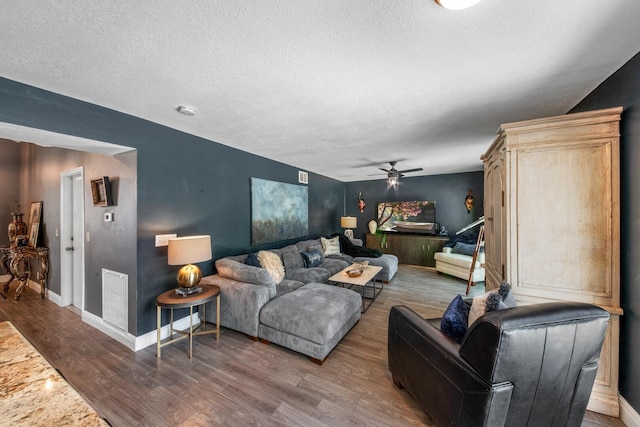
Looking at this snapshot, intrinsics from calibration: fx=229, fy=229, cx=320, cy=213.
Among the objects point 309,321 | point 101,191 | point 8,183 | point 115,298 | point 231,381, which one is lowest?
point 231,381

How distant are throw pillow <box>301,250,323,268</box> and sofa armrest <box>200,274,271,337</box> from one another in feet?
5.61

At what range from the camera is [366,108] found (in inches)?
86.4

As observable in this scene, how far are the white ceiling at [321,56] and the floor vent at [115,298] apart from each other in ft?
5.98

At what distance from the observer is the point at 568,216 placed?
1643 millimetres

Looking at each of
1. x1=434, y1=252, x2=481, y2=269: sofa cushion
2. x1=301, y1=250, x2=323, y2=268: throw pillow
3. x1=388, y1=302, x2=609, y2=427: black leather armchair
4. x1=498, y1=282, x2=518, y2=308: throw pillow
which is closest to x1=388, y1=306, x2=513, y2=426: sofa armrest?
x1=388, y1=302, x2=609, y2=427: black leather armchair

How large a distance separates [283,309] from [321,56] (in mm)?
2267

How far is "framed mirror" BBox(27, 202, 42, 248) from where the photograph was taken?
3889 mm

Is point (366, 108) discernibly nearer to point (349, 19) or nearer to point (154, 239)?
point (349, 19)

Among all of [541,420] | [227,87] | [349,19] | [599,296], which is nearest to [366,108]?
[349,19]

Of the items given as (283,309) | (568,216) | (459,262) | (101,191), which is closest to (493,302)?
(568,216)

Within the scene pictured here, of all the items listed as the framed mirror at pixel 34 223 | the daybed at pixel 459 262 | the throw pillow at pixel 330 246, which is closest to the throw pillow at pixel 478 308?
the daybed at pixel 459 262

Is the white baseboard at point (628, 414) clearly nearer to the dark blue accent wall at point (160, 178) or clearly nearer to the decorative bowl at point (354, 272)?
the decorative bowl at point (354, 272)

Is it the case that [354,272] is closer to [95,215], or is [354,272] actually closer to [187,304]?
[187,304]

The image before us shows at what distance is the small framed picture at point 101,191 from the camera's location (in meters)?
2.58
